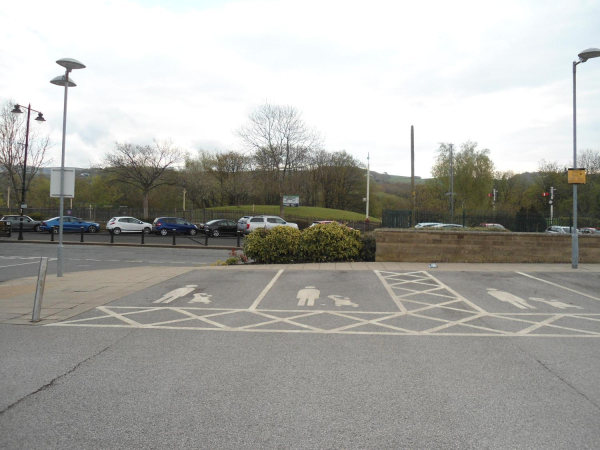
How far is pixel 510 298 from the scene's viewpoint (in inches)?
401

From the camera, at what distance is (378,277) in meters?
13.1

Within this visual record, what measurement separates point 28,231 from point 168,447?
4262 centimetres

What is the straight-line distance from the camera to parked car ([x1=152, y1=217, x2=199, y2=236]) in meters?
38.4

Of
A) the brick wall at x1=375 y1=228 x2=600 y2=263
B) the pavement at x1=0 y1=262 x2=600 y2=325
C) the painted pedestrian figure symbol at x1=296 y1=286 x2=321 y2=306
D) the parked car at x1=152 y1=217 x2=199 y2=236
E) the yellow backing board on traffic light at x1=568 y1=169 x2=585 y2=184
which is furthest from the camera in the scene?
the parked car at x1=152 y1=217 x2=199 y2=236

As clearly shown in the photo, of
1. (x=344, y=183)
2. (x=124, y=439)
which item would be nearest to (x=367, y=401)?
(x=124, y=439)

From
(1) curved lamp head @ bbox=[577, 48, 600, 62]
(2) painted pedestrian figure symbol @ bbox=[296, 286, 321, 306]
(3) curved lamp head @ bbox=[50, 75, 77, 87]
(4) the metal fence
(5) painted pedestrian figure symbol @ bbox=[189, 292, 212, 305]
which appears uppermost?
(1) curved lamp head @ bbox=[577, 48, 600, 62]

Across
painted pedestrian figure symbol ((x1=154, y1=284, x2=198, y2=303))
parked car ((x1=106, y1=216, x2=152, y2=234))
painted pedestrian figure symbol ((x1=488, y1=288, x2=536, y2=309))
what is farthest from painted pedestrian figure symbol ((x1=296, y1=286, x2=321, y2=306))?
parked car ((x1=106, y1=216, x2=152, y2=234))

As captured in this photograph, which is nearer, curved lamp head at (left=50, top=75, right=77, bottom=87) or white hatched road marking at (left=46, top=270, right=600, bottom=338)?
white hatched road marking at (left=46, top=270, right=600, bottom=338)

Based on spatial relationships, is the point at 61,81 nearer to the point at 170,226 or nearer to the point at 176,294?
the point at 176,294

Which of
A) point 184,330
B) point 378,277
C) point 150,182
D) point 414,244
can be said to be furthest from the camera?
point 150,182

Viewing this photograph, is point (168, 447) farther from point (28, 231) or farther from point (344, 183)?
point (344, 183)

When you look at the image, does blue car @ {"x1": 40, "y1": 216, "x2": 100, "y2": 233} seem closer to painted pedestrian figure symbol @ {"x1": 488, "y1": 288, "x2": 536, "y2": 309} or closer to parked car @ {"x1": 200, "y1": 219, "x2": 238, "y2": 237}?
parked car @ {"x1": 200, "y1": 219, "x2": 238, "y2": 237}

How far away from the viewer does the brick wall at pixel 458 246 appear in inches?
653

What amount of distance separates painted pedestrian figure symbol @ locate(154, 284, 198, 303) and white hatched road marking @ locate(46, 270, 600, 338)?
0.79 meters
